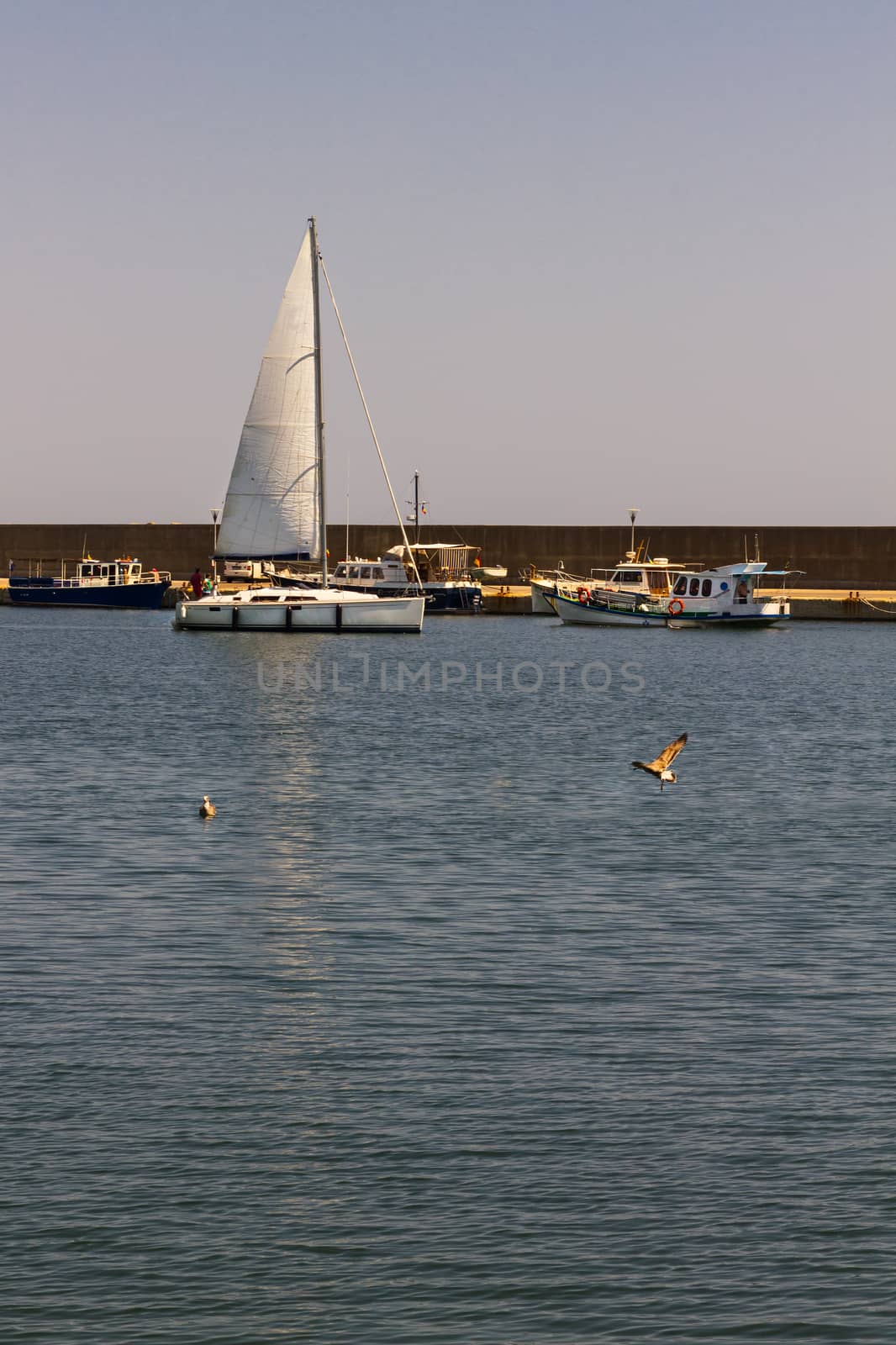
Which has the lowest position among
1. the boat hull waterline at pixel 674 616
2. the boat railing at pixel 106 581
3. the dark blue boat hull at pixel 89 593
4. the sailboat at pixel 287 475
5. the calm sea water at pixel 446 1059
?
the calm sea water at pixel 446 1059

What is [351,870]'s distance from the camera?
81.3 ft

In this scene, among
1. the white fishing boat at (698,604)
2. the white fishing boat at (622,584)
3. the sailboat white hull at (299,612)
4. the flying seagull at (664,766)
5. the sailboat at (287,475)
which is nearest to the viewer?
the flying seagull at (664,766)

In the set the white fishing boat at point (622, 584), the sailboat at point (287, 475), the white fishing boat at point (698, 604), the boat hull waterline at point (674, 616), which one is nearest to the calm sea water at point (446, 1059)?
the sailboat at point (287, 475)

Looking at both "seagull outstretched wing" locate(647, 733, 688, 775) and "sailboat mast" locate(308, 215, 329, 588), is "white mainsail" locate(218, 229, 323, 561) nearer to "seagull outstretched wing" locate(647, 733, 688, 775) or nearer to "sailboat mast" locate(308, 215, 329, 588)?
"sailboat mast" locate(308, 215, 329, 588)

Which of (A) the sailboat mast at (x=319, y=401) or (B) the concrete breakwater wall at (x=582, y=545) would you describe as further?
(B) the concrete breakwater wall at (x=582, y=545)

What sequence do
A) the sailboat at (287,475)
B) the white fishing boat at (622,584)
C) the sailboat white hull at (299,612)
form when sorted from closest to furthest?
1. the sailboat white hull at (299,612)
2. the sailboat at (287,475)
3. the white fishing boat at (622,584)

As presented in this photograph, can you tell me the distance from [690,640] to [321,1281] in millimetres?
80009

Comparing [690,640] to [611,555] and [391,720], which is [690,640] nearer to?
[611,555]

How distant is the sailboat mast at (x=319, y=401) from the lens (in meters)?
81.9

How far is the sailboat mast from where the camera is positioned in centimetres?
8194

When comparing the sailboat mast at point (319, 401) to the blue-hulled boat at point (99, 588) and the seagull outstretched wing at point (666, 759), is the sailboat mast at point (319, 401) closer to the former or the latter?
the blue-hulled boat at point (99, 588)

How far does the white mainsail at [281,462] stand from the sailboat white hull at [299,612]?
2.90 meters

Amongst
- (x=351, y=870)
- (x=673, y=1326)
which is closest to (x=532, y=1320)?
(x=673, y=1326)

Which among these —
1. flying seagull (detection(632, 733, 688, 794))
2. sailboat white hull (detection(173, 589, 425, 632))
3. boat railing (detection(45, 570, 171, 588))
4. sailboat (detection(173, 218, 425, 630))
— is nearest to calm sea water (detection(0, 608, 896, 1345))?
flying seagull (detection(632, 733, 688, 794))
